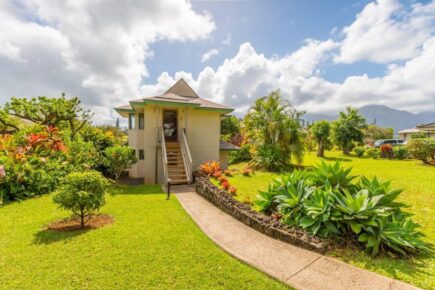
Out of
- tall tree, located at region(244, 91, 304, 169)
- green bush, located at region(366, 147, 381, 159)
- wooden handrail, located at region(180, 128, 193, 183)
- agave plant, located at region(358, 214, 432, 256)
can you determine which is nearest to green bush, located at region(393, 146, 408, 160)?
green bush, located at region(366, 147, 381, 159)

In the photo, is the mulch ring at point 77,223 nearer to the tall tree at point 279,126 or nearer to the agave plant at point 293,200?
the agave plant at point 293,200

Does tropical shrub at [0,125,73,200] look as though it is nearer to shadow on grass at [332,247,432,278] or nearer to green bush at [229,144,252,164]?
shadow on grass at [332,247,432,278]

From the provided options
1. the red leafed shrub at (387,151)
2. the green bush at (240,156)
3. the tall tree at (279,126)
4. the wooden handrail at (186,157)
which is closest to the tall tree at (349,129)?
the red leafed shrub at (387,151)

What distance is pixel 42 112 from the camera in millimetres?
13219

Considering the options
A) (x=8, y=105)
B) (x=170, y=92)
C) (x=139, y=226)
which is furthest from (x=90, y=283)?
(x=8, y=105)

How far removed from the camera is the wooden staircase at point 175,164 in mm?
11191

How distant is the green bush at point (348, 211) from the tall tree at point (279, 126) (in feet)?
30.0

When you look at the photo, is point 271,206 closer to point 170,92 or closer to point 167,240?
point 167,240

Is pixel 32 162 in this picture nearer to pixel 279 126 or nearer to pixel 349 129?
pixel 279 126

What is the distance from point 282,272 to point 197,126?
447 inches

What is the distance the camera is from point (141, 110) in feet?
43.2

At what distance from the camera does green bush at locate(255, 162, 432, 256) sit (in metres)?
4.02

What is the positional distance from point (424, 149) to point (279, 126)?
12.1 metres

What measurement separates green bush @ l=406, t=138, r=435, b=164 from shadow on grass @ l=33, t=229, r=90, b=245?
22520mm
